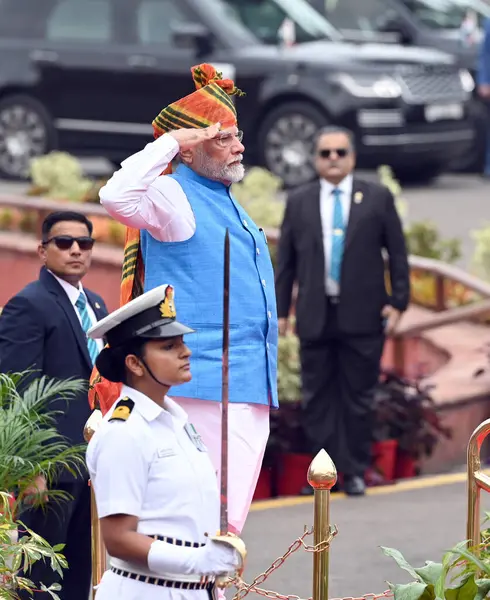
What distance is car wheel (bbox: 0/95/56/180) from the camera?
19.2 metres

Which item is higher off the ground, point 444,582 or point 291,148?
point 291,148

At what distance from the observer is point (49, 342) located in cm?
726

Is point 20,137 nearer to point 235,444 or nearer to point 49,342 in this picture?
point 49,342

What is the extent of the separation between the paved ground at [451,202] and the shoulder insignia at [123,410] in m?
11.3

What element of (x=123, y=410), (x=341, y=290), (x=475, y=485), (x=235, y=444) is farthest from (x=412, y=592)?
(x=341, y=290)

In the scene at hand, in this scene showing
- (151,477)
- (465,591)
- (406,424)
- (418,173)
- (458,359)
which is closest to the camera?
(151,477)

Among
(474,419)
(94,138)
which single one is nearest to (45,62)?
(94,138)

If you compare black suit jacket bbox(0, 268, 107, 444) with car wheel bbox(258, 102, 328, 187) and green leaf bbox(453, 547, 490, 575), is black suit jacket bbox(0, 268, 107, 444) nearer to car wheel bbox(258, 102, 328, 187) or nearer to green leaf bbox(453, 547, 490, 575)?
green leaf bbox(453, 547, 490, 575)

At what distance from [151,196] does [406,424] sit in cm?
437

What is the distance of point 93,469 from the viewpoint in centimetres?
508

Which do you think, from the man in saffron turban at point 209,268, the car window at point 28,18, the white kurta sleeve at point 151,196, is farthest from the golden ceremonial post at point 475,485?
the car window at point 28,18

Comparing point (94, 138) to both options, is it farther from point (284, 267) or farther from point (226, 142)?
point (226, 142)

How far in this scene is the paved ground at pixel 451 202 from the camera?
17781mm

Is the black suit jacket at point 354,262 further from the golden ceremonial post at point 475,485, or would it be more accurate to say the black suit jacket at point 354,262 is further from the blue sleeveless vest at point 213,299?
the golden ceremonial post at point 475,485
